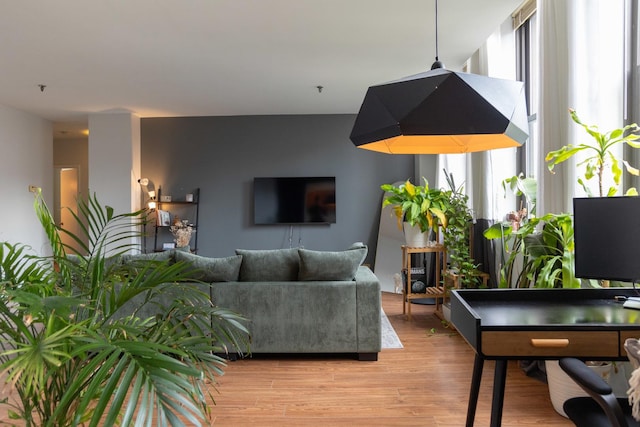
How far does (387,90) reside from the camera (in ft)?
5.69

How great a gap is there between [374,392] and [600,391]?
182 centimetres

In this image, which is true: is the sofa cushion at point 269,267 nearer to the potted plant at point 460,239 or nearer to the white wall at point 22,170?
the potted plant at point 460,239

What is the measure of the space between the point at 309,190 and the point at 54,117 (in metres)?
4.24

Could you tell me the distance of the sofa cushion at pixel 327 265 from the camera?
11.8 ft

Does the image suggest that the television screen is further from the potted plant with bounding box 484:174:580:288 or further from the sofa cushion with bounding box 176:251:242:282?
the sofa cushion with bounding box 176:251:242:282

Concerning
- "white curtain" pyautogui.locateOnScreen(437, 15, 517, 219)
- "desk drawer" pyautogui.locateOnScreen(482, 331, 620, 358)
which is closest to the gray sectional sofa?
"white curtain" pyautogui.locateOnScreen(437, 15, 517, 219)

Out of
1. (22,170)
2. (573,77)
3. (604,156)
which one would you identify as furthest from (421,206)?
(22,170)

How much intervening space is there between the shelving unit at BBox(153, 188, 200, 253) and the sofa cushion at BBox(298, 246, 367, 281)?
4107 mm

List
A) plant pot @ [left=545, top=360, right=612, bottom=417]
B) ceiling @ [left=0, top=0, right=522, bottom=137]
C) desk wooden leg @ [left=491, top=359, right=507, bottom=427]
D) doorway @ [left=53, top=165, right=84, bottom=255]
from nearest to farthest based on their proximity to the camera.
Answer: desk wooden leg @ [left=491, top=359, right=507, bottom=427]
plant pot @ [left=545, top=360, right=612, bottom=417]
ceiling @ [left=0, top=0, right=522, bottom=137]
doorway @ [left=53, top=165, right=84, bottom=255]

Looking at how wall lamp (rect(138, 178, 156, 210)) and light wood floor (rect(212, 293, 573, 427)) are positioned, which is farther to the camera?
wall lamp (rect(138, 178, 156, 210))

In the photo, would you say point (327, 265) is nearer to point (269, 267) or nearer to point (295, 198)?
point (269, 267)

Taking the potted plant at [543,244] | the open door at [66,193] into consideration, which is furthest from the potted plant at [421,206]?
the open door at [66,193]

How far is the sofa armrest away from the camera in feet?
11.7

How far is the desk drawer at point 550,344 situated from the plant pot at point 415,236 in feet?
10.6
